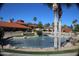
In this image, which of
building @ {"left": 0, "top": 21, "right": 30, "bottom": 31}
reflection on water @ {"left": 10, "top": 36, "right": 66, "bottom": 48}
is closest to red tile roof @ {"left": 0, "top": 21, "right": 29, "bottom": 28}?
building @ {"left": 0, "top": 21, "right": 30, "bottom": 31}

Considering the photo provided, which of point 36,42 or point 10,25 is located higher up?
point 10,25

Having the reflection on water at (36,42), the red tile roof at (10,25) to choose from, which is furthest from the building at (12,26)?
the reflection on water at (36,42)

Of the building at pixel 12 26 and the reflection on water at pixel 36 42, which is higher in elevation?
the building at pixel 12 26

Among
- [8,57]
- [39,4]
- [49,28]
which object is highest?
[39,4]

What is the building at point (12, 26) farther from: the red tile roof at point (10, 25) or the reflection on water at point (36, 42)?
the reflection on water at point (36, 42)

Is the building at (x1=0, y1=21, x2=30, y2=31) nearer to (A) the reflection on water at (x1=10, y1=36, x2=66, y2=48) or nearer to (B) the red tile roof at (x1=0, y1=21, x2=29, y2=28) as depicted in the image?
(B) the red tile roof at (x1=0, y1=21, x2=29, y2=28)

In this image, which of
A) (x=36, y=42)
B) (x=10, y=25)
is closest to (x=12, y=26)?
(x=10, y=25)

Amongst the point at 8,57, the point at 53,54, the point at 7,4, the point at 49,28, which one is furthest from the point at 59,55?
the point at 7,4

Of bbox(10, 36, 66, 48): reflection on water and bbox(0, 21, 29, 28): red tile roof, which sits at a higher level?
bbox(0, 21, 29, 28): red tile roof

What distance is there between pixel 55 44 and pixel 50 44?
5 centimetres

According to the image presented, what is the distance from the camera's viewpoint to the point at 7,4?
3598 millimetres

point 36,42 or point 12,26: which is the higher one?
point 12,26

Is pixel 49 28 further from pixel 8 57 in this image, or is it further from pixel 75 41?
pixel 8 57

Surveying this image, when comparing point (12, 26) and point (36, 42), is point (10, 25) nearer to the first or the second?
point (12, 26)
